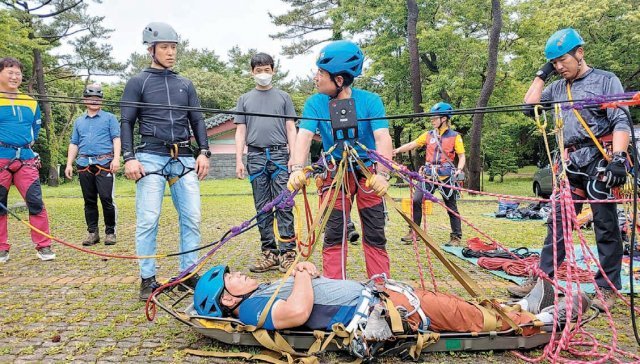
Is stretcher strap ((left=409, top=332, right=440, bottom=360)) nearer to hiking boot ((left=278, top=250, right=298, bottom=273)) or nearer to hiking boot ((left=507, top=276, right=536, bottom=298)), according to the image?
hiking boot ((left=507, top=276, right=536, bottom=298))

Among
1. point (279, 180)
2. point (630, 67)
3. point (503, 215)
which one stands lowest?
point (503, 215)

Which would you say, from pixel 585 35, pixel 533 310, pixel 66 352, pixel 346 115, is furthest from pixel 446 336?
pixel 585 35

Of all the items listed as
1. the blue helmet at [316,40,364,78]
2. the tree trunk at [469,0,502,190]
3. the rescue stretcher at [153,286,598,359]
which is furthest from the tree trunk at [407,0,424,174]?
the rescue stretcher at [153,286,598,359]

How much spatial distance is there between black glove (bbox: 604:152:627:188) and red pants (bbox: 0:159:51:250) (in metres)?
6.26

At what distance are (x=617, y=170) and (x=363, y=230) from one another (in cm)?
205

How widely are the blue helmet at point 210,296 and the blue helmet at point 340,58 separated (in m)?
1.70

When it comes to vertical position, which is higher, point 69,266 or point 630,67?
point 630,67

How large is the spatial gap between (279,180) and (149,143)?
5.35 ft

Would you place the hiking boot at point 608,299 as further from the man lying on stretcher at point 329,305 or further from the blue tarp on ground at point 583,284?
the man lying on stretcher at point 329,305

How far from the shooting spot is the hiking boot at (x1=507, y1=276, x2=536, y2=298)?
14.4 ft

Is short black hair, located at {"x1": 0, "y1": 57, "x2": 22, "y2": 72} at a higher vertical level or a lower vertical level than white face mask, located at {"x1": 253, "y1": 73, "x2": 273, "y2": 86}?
higher

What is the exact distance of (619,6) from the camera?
2561cm

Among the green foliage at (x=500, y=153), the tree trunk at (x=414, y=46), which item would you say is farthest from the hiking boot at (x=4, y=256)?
the green foliage at (x=500, y=153)

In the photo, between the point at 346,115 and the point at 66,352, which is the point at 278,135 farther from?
the point at 66,352
